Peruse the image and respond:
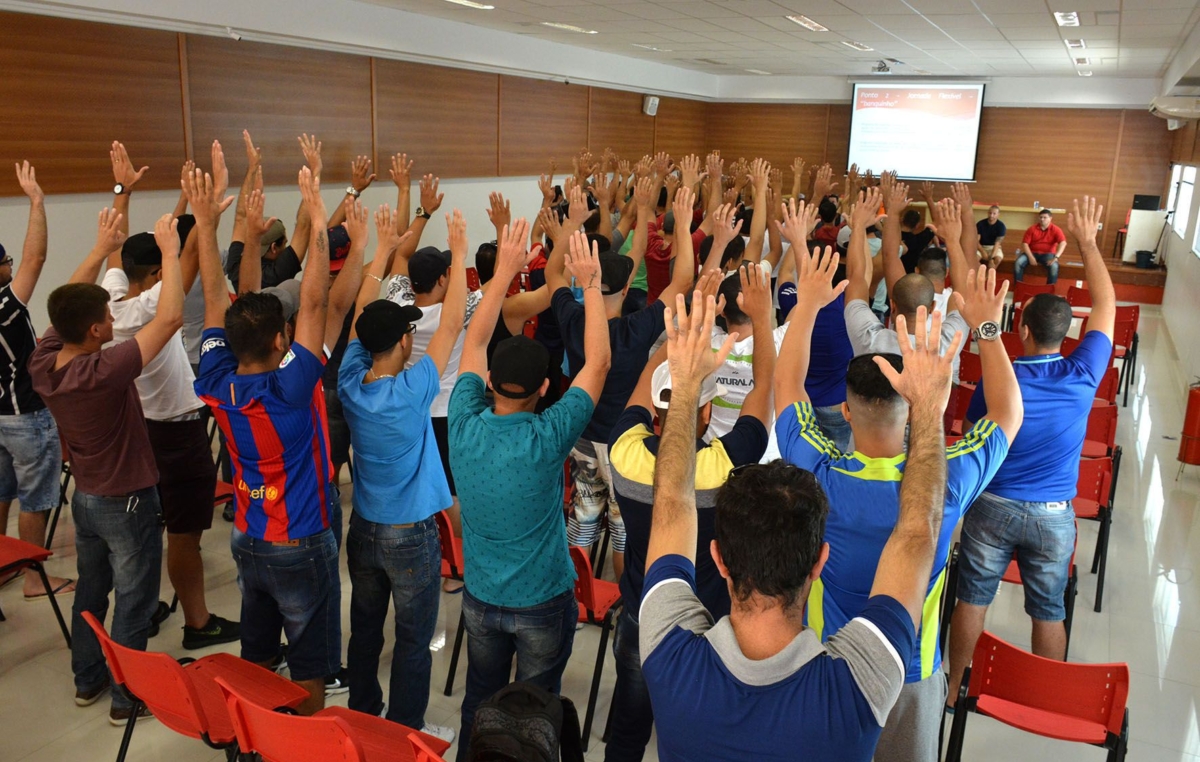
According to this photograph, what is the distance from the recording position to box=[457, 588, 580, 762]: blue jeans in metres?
2.67

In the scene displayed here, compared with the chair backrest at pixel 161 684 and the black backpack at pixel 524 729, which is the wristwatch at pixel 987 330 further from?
the chair backrest at pixel 161 684

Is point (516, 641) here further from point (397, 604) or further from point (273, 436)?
point (273, 436)

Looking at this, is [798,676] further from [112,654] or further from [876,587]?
[112,654]

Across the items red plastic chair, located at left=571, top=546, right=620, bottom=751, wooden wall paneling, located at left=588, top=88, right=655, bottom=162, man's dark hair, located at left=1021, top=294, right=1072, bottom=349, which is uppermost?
wooden wall paneling, located at left=588, top=88, right=655, bottom=162

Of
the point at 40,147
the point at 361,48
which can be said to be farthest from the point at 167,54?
the point at 361,48

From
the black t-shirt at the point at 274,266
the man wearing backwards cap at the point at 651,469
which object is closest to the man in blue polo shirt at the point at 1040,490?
the man wearing backwards cap at the point at 651,469

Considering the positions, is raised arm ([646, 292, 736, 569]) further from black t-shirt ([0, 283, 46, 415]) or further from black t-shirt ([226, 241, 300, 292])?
black t-shirt ([226, 241, 300, 292])

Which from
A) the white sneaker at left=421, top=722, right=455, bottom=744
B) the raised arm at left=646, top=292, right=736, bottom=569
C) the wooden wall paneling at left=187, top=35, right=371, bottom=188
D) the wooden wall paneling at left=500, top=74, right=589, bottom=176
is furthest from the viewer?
the wooden wall paneling at left=500, top=74, right=589, bottom=176

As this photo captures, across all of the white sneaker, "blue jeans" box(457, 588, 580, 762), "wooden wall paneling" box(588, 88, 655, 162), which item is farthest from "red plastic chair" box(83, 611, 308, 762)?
"wooden wall paneling" box(588, 88, 655, 162)

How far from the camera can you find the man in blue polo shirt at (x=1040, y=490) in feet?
10.8

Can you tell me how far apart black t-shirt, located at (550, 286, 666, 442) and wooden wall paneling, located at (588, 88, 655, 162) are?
1054cm

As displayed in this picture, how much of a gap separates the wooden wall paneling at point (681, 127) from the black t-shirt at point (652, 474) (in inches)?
562

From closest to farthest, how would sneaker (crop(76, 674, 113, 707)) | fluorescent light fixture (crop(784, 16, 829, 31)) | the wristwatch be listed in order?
the wristwatch
sneaker (crop(76, 674, 113, 707))
fluorescent light fixture (crop(784, 16, 829, 31))

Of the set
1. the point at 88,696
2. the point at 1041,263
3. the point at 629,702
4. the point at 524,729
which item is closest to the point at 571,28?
the point at 1041,263
